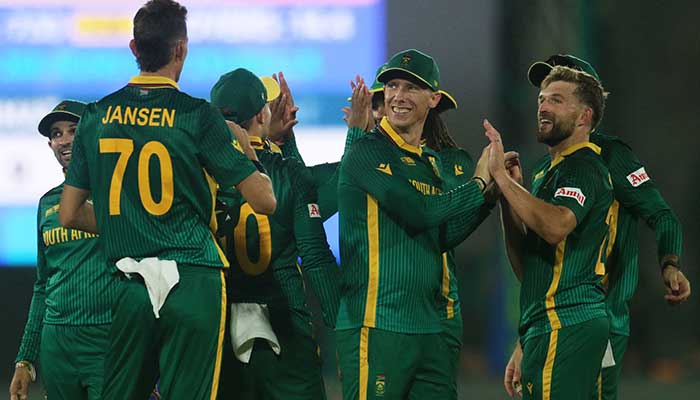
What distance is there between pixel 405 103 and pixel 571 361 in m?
1.13

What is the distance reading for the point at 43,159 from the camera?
8.99 m

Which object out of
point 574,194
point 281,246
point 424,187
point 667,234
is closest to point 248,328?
point 281,246

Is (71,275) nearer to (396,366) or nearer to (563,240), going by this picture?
(396,366)

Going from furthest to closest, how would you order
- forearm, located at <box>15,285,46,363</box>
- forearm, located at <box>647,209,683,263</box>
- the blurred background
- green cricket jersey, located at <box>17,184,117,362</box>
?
the blurred background → forearm, located at <box>15,285,46,363</box> → green cricket jersey, located at <box>17,184,117,362</box> → forearm, located at <box>647,209,683,263</box>

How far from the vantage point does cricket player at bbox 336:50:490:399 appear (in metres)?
4.11

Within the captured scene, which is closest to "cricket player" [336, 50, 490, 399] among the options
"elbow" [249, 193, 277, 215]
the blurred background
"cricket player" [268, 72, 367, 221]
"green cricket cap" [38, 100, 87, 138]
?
"cricket player" [268, 72, 367, 221]

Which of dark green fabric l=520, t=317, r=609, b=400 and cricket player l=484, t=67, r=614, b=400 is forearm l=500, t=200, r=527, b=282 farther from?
dark green fabric l=520, t=317, r=609, b=400

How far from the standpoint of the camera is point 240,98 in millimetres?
4492

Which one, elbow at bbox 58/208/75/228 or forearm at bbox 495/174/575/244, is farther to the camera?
forearm at bbox 495/174/575/244

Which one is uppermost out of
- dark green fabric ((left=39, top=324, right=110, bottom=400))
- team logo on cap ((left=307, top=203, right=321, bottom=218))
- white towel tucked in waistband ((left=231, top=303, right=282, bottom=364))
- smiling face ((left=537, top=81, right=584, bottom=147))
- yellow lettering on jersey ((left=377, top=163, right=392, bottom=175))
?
smiling face ((left=537, top=81, right=584, bottom=147))

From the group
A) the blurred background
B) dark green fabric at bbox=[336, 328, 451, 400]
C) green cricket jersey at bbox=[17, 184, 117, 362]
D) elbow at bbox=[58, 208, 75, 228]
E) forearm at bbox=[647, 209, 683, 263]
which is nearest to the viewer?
elbow at bbox=[58, 208, 75, 228]

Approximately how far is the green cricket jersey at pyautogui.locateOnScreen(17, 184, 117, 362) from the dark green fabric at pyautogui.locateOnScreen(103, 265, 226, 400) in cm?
110

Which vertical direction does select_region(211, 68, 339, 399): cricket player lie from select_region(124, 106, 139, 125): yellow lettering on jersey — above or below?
below

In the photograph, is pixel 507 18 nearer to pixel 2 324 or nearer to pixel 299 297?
pixel 2 324
